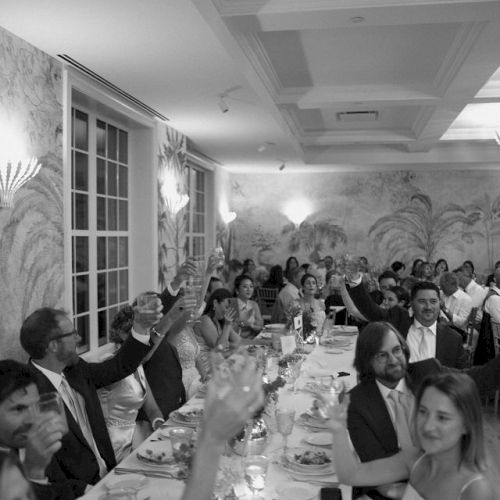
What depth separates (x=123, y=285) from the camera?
6230 millimetres

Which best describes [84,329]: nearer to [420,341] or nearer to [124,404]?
[124,404]

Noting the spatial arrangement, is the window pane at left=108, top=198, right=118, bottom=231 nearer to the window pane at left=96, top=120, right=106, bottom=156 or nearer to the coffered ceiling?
the window pane at left=96, top=120, right=106, bottom=156

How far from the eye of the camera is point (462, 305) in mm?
6566

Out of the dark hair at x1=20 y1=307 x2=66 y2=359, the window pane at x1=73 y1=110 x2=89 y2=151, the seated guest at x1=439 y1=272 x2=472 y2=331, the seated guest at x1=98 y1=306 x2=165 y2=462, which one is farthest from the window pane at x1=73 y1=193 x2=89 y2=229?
the seated guest at x1=439 y1=272 x2=472 y2=331

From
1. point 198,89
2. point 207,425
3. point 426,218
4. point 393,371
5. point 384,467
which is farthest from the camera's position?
point 426,218

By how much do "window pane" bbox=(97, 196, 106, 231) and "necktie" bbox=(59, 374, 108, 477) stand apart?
3059 millimetres

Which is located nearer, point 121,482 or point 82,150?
point 121,482

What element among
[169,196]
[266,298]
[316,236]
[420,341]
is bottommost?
[266,298]

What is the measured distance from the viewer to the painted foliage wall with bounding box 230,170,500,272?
460 inches


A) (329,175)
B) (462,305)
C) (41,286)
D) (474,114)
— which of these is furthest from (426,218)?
(41,286)

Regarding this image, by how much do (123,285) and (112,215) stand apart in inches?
31.0

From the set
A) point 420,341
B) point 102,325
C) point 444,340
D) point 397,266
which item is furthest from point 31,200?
point 397,266

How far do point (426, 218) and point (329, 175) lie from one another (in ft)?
7.15

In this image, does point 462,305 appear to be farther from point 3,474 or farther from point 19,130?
point 3,474
